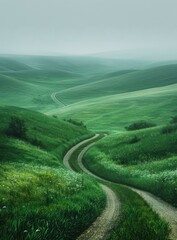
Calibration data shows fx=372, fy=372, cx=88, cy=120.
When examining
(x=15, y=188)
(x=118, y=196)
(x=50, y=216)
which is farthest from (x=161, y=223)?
(x=118, y=196)

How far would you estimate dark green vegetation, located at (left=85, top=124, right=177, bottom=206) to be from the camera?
36.2 metres

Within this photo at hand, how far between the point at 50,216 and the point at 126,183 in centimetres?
2798

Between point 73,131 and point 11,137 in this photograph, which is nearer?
point 11,137

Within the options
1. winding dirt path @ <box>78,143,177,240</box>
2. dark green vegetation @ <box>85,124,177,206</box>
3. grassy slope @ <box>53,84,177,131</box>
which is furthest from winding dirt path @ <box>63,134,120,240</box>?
grassy slope @ <box>53,84,177,131</box>

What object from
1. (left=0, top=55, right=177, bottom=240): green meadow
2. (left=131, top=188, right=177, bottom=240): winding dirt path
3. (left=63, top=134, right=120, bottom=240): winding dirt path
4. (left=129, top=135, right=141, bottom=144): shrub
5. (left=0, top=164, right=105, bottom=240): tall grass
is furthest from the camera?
(left=129, top=135, right=141, bottom=144): shrub

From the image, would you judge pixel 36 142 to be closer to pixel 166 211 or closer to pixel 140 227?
pixel 166 211

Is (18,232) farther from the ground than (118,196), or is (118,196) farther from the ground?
(18,232)

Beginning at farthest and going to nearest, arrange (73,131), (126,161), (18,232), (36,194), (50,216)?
1. (73,131)
2. (126,161)
3. (36,194)
4. (50,216)
5. (18,232)

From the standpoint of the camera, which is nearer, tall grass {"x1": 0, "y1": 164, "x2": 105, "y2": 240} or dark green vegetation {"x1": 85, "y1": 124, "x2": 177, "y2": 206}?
tall grass {"x1": 0, "y1": 164, "x2": 105, "y2": 240}

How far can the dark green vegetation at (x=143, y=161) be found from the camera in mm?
36219

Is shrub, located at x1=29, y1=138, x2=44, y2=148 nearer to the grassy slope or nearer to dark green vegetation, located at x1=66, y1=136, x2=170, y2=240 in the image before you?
dark green vegetation, located at x1=66, y1=136, x2=170, y2=240

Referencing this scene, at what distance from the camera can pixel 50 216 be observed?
17484mm

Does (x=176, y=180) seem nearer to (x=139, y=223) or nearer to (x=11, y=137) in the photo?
(x=139, y=223)

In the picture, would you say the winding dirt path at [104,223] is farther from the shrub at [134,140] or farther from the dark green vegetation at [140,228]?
the shrub at [134,140]
